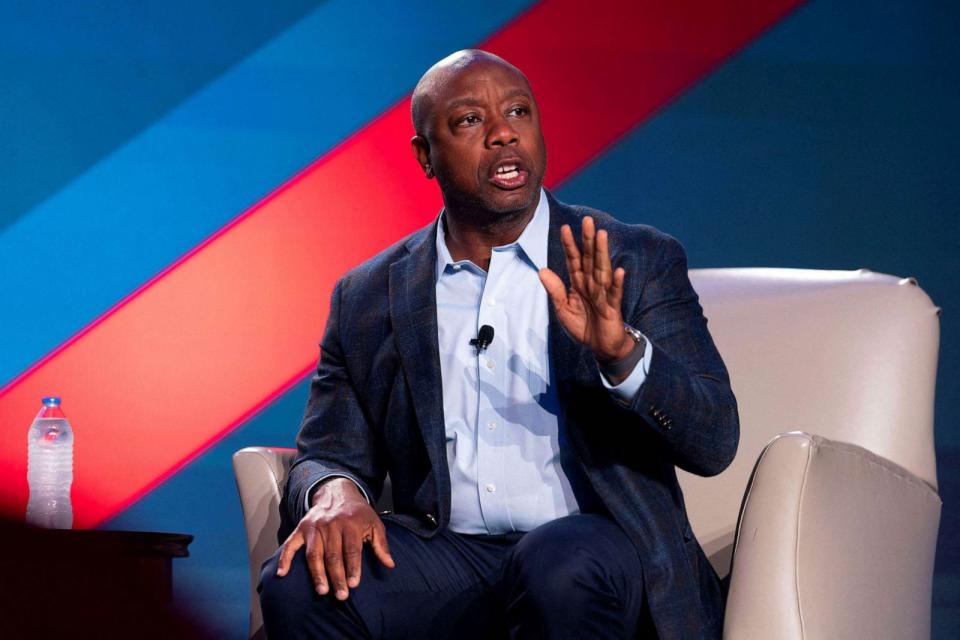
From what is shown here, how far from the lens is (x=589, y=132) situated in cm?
292

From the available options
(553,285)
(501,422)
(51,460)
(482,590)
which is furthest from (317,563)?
(51,460)

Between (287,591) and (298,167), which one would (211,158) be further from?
(287,591)

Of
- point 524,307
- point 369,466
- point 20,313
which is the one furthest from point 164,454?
point 524,307

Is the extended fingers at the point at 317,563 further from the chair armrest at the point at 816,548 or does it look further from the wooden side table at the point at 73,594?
the wooden side table at the point at 73,594

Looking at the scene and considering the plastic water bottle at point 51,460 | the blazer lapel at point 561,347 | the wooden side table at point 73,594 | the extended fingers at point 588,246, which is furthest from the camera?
the plastic water bottle at point 51,460

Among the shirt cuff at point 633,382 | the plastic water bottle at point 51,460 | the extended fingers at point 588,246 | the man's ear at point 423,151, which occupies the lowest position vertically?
the plastic water bottle at point 51,460

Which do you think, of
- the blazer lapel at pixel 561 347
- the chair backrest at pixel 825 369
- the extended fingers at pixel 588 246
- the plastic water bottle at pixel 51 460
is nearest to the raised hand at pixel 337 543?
the blazer lapel at pixel 561 347

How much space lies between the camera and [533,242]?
1785mm

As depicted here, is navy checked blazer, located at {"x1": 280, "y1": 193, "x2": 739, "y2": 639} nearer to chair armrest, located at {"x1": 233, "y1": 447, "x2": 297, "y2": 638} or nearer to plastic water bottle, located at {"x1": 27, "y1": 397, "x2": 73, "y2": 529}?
chair armrest, located at {"x1": 233, "y1": 447, "x2": 297, "y2": 638}

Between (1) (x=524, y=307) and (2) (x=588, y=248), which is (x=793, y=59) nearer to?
(1) (x=524, y=307)

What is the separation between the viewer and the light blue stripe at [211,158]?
9.44 ft

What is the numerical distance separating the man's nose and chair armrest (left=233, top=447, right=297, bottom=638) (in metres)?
0.65

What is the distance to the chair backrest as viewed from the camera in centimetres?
183

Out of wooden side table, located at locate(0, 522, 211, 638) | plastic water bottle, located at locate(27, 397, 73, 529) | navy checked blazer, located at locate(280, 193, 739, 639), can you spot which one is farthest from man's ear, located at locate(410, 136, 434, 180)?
wooden side table, located at locate(0, 522, 211, 638)
